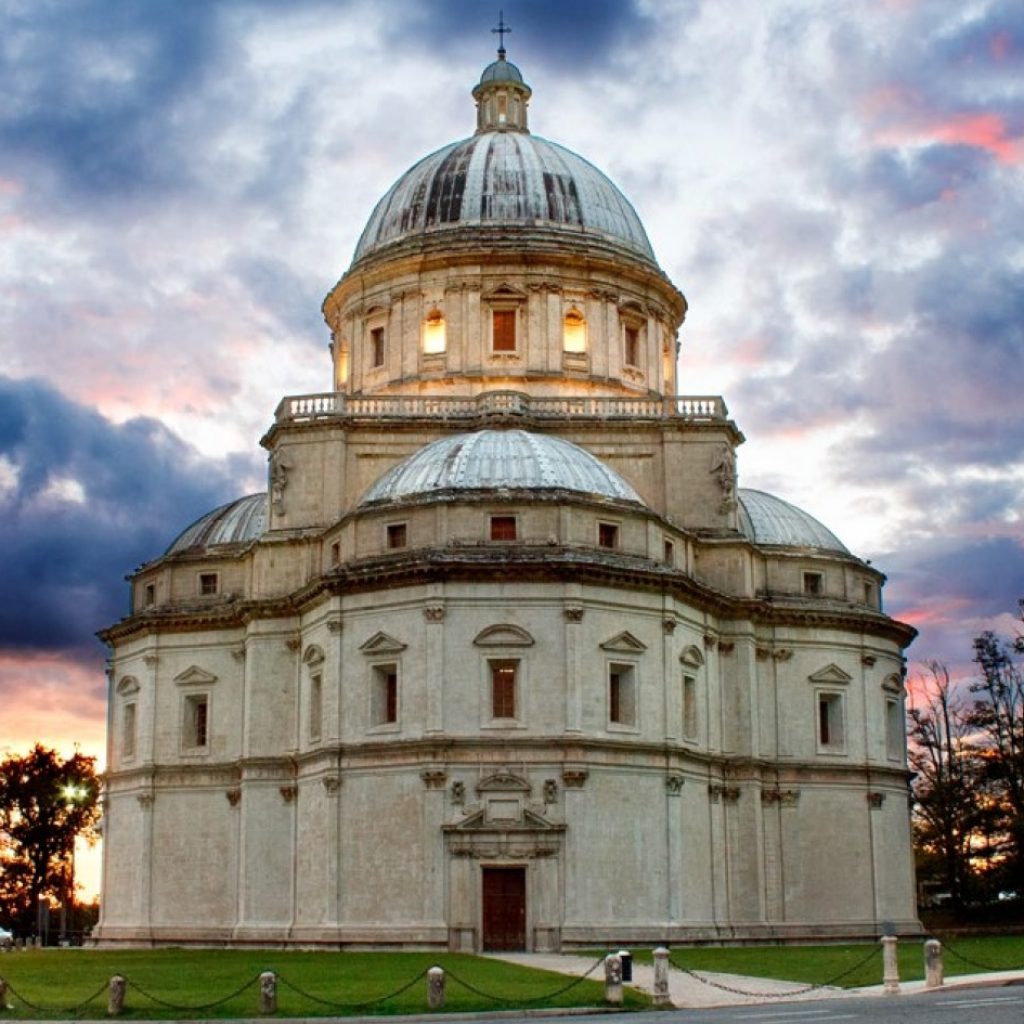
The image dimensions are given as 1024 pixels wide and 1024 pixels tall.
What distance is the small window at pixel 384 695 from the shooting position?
55281mm

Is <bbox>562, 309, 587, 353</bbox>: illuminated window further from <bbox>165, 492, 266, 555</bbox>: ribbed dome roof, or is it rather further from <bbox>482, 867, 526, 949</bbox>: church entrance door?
<bbox>482, 867, 526, 949</bbox>: church entrance door

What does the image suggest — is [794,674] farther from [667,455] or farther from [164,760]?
[164,760]

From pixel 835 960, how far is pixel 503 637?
14135mm

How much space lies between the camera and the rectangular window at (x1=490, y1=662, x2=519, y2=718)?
54.2 meters

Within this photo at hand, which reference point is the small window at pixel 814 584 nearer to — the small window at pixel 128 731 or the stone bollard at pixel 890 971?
the small window at pixel 128 731

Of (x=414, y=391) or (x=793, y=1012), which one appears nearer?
(x=793, y=1012)

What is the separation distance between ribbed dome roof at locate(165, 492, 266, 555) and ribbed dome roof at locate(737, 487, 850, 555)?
61.7ft

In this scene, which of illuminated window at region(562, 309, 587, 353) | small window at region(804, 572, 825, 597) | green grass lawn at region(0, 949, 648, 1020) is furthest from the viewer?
illuminated window at region(562, 309, 587, 353)

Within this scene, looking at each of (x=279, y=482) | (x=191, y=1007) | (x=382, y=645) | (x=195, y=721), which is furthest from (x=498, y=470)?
(x=191, y=1007)

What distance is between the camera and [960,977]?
39.1m

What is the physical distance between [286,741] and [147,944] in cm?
976

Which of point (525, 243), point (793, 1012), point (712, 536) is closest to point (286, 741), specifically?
point (712, 536)

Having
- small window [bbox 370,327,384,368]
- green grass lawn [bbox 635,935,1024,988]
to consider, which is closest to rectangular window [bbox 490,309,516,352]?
small window [bbox 370,327,384,368]

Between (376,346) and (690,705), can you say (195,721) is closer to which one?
(376,346)
